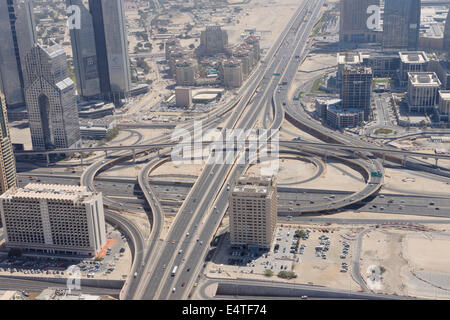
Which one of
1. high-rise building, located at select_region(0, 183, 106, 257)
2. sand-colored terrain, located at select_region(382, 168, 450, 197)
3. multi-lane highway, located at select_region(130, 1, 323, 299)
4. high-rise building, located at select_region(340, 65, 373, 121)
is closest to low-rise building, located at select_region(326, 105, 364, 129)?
high-rise building, located at select_region(340, 65, 373, 121)

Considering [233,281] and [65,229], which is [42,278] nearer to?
[65,229]

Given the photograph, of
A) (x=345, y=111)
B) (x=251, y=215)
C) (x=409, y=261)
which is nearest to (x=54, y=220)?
(x=251, y=215)

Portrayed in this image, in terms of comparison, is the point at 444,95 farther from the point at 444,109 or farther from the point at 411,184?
the point at 411,184

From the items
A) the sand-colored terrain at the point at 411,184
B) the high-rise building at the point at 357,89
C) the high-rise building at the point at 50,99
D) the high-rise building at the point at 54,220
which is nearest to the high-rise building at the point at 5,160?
the high-rise building at the point at 54,220

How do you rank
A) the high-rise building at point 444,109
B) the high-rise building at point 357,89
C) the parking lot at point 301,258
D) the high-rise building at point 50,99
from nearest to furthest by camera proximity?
the parking lot at point 301,258 → the high-rise building at point 50,99 → the high-rise building at point 444,109 → the high-rise building at point 357,89

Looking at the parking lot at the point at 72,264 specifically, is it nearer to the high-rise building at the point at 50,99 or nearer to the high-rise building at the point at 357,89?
the high-rise building at the point at 50,99
